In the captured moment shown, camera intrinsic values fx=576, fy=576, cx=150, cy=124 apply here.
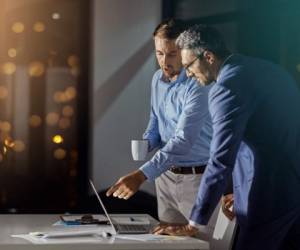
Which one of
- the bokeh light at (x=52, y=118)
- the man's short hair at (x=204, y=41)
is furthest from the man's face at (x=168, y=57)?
the bokeh light at (x=52, y=118)

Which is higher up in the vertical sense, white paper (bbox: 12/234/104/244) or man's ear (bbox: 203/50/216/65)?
man's ear (bbox: 203/50/216/65)

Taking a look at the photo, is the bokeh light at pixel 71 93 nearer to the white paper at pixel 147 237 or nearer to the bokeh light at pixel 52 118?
the bokeh light at pixel 52 118

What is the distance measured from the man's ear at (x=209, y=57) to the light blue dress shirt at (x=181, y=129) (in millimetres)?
266

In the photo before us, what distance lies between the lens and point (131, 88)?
3.19 metres

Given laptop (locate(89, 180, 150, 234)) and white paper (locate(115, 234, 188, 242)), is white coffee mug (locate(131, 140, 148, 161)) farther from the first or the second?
white paper (locate(115, 234, 188, 242))

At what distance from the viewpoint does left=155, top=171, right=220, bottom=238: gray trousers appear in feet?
9.28

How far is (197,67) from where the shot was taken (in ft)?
8.14

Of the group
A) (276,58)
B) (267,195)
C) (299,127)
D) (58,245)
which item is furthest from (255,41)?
(58,245)

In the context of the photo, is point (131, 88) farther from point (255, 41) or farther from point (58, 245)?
point (58, 245)

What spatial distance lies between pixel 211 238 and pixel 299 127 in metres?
0.61

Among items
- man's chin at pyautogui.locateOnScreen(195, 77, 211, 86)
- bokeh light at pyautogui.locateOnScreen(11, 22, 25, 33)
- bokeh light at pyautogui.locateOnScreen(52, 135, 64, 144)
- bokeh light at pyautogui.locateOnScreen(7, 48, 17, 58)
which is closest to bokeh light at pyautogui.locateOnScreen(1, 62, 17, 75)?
bokeh light at pyautogui.locateOnScreen(7, 48, 17, 58)

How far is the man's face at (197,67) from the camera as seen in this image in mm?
2422

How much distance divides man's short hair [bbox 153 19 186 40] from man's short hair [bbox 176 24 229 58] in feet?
0.66

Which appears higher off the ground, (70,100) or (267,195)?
(70,100)
